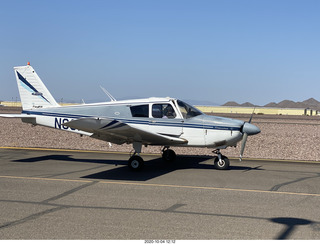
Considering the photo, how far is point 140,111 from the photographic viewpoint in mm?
13664

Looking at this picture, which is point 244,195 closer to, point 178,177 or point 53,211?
point 178,177

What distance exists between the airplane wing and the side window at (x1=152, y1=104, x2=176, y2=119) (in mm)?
706

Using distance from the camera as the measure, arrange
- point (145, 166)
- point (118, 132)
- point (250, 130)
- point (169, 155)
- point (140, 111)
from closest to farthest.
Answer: point (118, 132)
point (250, 130)
point (140, 111)
point (145, 166)
point (169, 155)

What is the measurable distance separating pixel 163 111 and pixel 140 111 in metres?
0.80

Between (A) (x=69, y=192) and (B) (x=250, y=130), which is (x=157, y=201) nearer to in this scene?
(A) (x=69, y=192)

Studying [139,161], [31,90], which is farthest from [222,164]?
[31,90]

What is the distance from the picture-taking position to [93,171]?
1272cm

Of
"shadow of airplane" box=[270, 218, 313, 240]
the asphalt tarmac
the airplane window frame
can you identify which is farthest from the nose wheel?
"shadow of airplane" box=[270, 218, 313, 240]

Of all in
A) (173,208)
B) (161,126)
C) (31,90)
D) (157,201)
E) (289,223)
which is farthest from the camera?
(31,90)

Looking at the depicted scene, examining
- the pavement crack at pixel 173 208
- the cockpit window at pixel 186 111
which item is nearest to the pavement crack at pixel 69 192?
the pavement crack at pixel 173 208

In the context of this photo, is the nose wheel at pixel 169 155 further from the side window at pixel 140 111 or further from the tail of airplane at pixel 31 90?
the tail of airplane at pixel 31 90

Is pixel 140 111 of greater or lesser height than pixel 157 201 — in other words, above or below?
above

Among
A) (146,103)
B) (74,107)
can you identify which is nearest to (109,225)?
(146,103)
